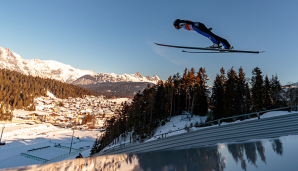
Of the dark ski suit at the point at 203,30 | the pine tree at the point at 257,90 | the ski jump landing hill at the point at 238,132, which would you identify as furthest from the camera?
the pine tree at the point at 257,90

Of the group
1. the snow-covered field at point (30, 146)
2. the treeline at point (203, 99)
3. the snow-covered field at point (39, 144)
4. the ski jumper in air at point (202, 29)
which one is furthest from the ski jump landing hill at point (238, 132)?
the snow-covered field at point (30, 146)

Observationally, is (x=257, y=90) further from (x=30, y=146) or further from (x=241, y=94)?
(x=30, y=146)

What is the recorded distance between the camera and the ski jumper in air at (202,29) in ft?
26.1

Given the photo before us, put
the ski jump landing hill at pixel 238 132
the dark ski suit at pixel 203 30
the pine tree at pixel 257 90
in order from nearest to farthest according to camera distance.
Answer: the dark ski suit at pixel 203 30
the ski jump landing hill at pixel 238 132
the pine tree at pixel 257 90

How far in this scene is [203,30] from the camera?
803 cm

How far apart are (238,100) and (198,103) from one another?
791 centimetres

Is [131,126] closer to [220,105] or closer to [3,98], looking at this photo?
[220,105]

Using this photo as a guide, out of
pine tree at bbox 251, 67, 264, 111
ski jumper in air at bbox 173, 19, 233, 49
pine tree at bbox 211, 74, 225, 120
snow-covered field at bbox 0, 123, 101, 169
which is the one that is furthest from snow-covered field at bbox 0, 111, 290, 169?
pine tree at bbox 251, 67, 264, 111

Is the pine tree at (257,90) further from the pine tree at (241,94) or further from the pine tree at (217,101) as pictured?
the pine tree at (217,101)

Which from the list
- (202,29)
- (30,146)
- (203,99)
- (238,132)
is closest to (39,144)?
(30,146)

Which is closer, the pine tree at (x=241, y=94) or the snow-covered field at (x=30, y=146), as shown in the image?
the pine tree at (x=241, y=94)

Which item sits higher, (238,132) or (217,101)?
(217,101)

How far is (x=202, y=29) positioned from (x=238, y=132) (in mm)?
6736

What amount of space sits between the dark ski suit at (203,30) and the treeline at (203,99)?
19.5 m
